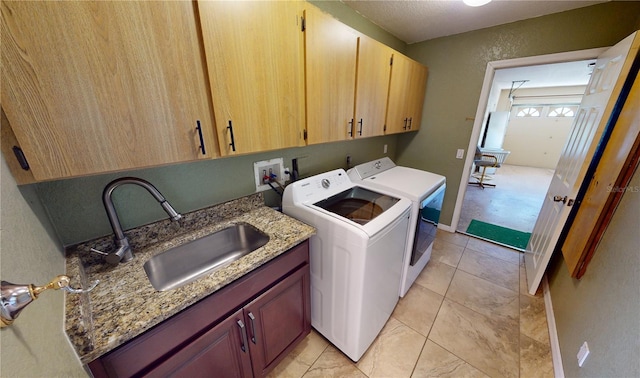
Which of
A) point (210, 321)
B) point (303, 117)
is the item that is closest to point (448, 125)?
point (303, 117)

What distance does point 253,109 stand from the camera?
1059mm

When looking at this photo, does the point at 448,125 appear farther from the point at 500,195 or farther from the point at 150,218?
the point at 150,218

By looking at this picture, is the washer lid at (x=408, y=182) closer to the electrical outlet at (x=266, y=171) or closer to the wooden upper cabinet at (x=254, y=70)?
the electrical outlet at (x=266, y=171)

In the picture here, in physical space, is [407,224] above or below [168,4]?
below

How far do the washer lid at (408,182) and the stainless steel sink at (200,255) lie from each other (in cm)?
106

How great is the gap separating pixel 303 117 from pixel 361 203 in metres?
0.78

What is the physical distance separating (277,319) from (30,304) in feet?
3.14

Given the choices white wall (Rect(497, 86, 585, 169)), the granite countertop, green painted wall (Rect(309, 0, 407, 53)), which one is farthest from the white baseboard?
white wall (Rect(497, 86, 585, 169))

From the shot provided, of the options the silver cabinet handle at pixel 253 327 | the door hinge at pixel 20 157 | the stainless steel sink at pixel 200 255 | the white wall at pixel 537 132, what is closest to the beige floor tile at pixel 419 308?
the silver cabinet handle at pixel 253 327

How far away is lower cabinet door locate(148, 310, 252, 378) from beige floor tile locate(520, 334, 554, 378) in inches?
67.0

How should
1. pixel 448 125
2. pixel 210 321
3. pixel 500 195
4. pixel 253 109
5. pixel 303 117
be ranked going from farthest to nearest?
pixel 500 195 < pixel 448 125 < pixel 303 117 < pixel 253 109 < pixel 210 321

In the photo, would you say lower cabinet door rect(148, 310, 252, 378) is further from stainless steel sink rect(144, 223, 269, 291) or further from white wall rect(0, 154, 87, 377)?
stainless steel sink rect(144, 223, 269, 291)

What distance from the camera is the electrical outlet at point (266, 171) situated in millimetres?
1551

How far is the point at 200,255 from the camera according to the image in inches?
51.1
